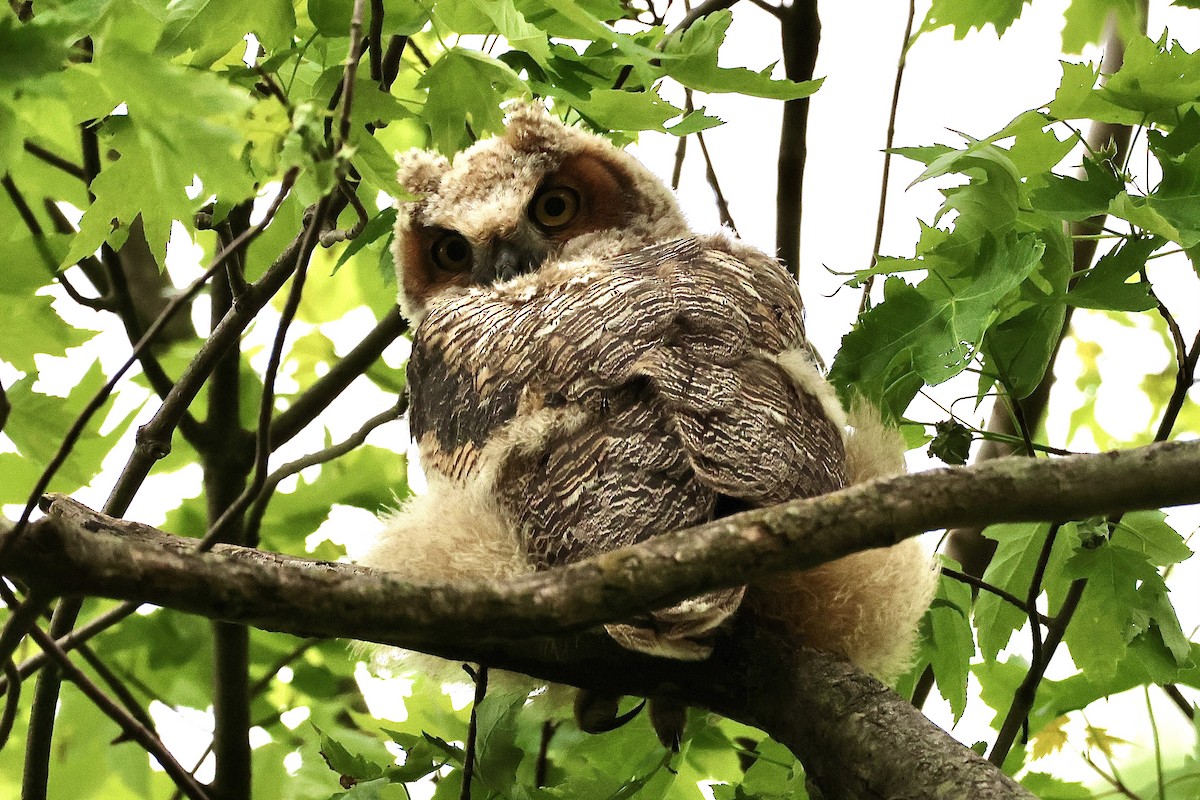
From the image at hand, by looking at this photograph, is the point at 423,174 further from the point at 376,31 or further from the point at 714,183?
the point at 376,31

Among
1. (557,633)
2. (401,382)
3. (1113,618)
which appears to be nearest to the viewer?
(557,633)

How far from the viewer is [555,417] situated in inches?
74.0

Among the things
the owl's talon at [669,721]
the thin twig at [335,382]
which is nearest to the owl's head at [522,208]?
the thin twig at [335,382]

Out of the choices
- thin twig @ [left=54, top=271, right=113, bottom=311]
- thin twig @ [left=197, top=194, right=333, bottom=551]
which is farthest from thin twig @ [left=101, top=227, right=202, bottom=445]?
thin twig @ [left=197, top=194, right=333, bottom=551]

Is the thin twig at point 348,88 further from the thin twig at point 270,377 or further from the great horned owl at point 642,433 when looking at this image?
the great horned owl at point 642,433

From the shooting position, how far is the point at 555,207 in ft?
Answer: 8.89

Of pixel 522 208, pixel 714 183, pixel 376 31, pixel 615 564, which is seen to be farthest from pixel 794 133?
pixel 615 564

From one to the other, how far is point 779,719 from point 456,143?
3.47 feet

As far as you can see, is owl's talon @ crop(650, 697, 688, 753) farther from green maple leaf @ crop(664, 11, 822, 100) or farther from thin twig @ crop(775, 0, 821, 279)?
thin twig @ crop(775, 0, 821, 279)

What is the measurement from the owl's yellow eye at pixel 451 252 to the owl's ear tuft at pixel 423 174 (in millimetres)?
143

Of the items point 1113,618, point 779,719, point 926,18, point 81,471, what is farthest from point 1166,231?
point 81,471

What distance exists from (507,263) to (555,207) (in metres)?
0.24

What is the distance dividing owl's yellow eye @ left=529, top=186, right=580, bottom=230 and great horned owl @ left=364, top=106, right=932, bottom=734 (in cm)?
25

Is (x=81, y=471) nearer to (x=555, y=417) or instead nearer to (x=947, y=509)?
(x=555, y=417)
